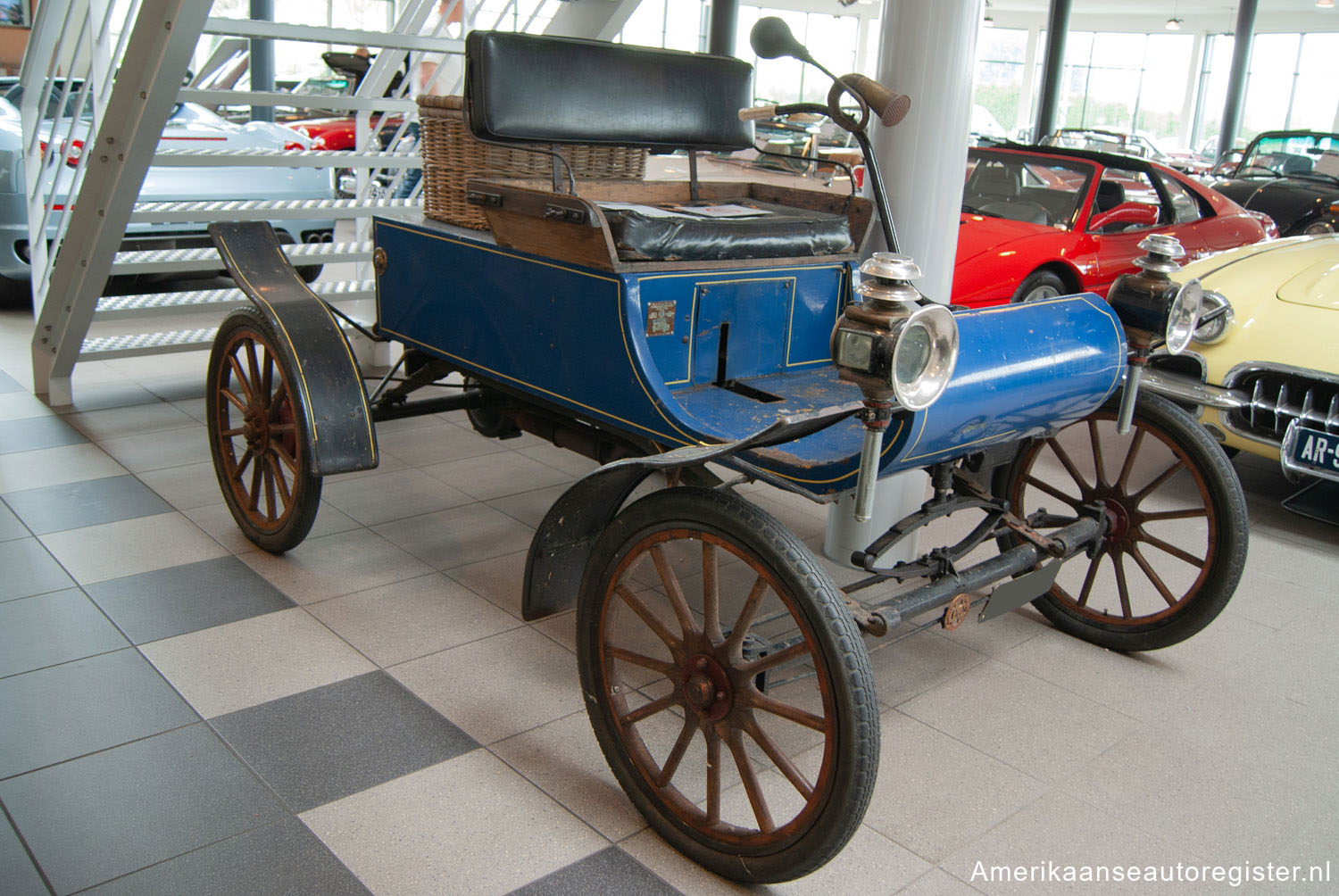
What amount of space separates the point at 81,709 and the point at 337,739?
59 cm

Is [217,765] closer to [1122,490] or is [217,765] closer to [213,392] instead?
[213,392]

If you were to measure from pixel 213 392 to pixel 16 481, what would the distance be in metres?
0.88

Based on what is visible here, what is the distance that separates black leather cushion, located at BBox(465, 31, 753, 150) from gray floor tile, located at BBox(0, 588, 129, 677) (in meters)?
1.58

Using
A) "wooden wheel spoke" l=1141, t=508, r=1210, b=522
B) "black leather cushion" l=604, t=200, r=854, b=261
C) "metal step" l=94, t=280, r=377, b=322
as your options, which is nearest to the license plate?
"wooden wheel spoke" l=1141, t=508, r=1210, b=522

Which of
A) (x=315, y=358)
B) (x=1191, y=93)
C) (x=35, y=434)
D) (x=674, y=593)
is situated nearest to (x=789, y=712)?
(x=674, y=593)

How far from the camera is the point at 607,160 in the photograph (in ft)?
11.0

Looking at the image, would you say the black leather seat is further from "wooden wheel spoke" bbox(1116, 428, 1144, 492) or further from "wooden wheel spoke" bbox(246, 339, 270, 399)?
"wooden wheel spoke" bbox(246, 339, 270, 399)

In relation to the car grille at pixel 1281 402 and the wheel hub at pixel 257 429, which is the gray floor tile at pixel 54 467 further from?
the car grille at pixel 1281 402

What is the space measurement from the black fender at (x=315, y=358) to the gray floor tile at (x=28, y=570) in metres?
0.84

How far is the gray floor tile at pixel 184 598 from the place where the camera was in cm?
275

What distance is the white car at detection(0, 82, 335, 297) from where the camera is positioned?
18.4 feet

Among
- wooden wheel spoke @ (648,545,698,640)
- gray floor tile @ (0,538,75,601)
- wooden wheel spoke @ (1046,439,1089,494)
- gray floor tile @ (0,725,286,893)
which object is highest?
wooden wheel spoke @ (1046,439,1089,494)

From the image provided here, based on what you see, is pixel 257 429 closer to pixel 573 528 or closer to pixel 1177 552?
pixel 573 528

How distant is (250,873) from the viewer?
1.87m
